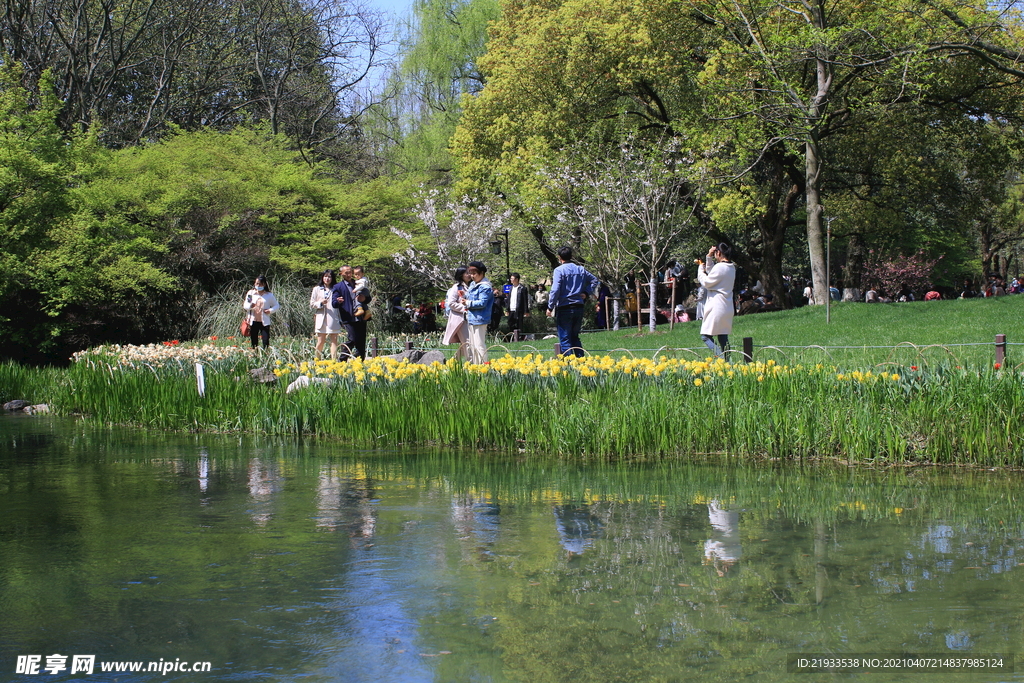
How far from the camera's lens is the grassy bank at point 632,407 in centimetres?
793

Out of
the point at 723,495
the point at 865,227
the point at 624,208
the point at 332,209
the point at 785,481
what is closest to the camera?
the point at 723,495

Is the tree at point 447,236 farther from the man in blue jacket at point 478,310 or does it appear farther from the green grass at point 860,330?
the man in blue jacket at point 478,310

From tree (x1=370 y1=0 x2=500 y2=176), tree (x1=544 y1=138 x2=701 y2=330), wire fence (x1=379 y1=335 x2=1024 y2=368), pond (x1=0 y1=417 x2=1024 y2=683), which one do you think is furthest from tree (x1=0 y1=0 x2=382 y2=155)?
pond (x1=0 y1=417 x2=1024 y2=683)

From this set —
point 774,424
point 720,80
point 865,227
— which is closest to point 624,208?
point 720,80

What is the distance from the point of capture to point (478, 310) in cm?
1295

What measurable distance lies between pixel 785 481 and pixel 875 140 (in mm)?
23859

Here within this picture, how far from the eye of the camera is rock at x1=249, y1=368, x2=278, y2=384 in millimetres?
12523

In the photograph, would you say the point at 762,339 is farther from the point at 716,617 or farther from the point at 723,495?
the point at 716,617

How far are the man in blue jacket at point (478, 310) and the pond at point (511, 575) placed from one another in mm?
5137

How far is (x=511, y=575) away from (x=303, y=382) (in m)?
7.25

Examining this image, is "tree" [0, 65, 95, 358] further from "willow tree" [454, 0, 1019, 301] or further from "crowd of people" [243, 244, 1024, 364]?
"willow tree" [454, 0, 1019, 301]

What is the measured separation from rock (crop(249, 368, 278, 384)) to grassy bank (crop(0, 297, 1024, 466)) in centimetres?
22

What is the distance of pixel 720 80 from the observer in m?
26.9

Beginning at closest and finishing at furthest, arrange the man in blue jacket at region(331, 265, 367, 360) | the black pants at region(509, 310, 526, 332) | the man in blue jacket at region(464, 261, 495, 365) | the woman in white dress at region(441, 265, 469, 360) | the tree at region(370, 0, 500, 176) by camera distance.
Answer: the man in blue jacket at region(464, 261, 495, 365) → the woman in white dress at region(441, 265, 469, 360) → the man in blue jacket at region(331, 265, 367, 360) → the black pants at region(509, 310, 526, 332) → the tree at region(370, 0, 500, 176)
